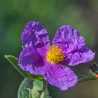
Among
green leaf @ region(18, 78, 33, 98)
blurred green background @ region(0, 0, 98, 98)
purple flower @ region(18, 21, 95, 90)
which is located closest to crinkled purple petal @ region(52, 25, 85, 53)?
purple flower @ region(18, 21, 95, 90)

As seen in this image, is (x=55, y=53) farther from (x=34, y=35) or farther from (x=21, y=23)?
(x=21, y=23)

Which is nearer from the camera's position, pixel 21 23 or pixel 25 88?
pixel 25 88

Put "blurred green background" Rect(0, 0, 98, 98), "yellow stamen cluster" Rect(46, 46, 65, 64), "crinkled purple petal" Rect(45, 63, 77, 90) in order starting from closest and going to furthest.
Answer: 1. "crinkled purple petal" Rect(45, 63, 77, 90)
2. "yellow stamen cluster" Rect(46, 46, 65, 64)
3. "blurred green background" Rect(0, 0, 98, 98)

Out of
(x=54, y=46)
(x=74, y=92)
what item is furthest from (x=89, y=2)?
→ (x=54, y=46)

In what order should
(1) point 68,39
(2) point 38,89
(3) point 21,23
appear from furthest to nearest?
(3) point 21,23, (1) point 68,39, (2) point 38,89

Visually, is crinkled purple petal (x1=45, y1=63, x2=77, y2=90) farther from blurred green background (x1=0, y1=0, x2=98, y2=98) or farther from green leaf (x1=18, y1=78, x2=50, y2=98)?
blurred green background (x1=0, y1=0, x2=98, y2=98)

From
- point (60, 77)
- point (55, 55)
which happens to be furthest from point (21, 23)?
point (60, 77)

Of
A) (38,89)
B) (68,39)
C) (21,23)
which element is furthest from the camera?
(21,23)
